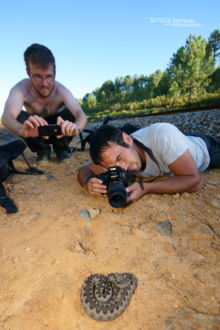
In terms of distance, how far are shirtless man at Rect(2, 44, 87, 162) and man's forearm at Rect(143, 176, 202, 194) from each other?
137cm

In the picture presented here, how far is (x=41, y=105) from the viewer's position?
3891 mm

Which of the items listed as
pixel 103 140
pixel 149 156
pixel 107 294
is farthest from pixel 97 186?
pixel 107 294

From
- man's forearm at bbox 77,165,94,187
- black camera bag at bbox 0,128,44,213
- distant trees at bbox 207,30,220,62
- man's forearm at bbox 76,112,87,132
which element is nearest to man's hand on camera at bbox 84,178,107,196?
man's forearm at bbox 77,165,94,187

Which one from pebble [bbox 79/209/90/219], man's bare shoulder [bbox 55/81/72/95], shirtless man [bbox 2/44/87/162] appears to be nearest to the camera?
pebble [bbox 79/209/90/219]

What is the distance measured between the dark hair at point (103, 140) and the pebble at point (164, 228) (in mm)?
901

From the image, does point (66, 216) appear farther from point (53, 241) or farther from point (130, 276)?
point (130, 276)

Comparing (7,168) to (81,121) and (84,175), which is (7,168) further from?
(81,121)

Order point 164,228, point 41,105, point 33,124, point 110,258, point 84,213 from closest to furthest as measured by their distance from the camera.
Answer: point 110,258 → point 164,228 → point 84,213 → point 33,124 → point 41,105

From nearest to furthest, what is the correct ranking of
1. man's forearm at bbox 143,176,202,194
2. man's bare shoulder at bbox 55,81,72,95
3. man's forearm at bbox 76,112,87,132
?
man's forearm at bbox 143,176,202,194 < man's forearm at bbox 76,112,87,132 < man's bare shoulder at bbox 55,81,72,95

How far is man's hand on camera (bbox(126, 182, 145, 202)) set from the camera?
2192 millimetres

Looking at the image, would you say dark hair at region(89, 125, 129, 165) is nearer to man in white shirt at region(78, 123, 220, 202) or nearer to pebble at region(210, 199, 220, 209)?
man in white shirt at region(78, 123, 220, 202)

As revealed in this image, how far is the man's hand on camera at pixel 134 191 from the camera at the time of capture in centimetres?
219

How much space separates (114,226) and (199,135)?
2.19m

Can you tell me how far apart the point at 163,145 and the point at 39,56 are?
2.41 meters
